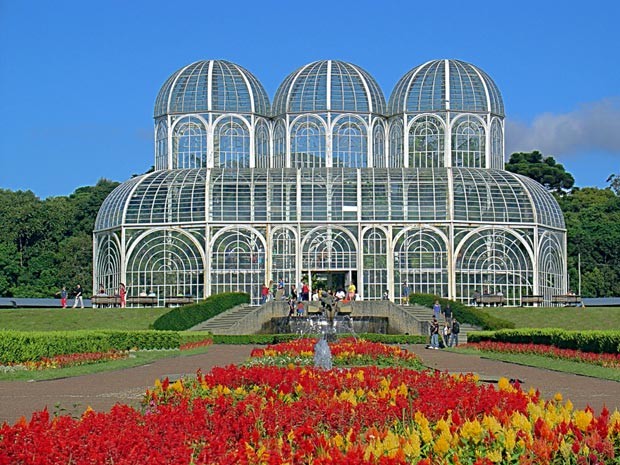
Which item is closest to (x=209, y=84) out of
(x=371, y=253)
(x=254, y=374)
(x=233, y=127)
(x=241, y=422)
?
(x=233, y=127)

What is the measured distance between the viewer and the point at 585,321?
4791 centimetres

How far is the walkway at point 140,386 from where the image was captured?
18.1 m

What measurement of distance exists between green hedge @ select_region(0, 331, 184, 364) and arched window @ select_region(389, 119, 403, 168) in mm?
29840

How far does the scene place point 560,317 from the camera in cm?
4884

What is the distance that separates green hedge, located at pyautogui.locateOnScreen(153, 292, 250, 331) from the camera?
46.3 m

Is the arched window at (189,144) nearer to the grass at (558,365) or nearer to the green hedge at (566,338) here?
the green hedge at (566,338)

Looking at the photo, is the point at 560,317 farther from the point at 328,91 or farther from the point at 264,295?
the point at 328,91

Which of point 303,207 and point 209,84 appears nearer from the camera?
point 303,207

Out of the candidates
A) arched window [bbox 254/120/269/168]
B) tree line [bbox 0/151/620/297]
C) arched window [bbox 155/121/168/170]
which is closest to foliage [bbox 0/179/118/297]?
tree line [bbox 0/151/620/297]

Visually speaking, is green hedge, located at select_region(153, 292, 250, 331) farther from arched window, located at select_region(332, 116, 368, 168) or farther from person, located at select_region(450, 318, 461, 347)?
arched window, located at select_region(332, 116, 368, 168)

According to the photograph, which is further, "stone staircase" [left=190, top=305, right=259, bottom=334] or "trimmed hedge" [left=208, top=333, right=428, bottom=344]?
"stone staircase" [left=190, top=305, right=259, bottom=334]

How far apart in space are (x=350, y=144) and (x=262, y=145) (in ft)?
17.4

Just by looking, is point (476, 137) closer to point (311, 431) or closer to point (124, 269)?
point (124, 269)

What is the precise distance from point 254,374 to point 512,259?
40133mm
